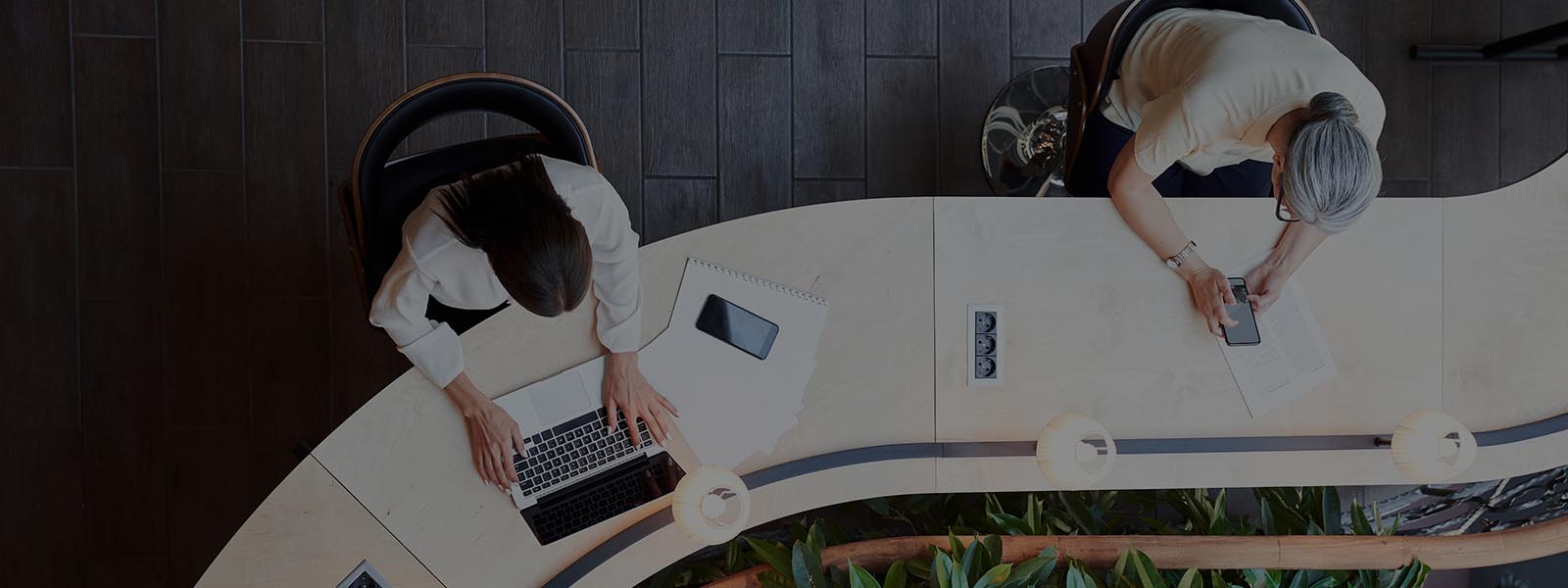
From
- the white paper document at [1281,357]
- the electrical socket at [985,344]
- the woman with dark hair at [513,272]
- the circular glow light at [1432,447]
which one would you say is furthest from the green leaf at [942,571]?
the circular glow light at [1432,447]

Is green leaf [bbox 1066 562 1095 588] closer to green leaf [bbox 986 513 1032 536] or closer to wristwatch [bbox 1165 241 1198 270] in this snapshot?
green leaf [bbox 986 513 1032 536]

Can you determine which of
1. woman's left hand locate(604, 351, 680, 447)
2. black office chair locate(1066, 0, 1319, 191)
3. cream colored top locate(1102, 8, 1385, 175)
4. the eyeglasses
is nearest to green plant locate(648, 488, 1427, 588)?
woman's left hand locate(604, 351, 680, 447)

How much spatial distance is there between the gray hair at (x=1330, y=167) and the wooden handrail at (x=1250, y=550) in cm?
81

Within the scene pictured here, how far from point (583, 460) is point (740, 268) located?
1.67ft

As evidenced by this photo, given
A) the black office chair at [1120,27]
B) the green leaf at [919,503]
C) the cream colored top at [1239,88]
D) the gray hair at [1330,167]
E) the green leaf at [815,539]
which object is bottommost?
the green leaf at [919,503]

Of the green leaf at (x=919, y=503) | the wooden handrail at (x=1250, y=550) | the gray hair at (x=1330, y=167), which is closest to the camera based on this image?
the gray hair at (x=1330, y=167)

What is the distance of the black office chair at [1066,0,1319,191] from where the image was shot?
2062mm

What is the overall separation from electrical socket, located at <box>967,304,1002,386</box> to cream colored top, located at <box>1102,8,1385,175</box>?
0.43 meters

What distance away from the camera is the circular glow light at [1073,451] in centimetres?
194

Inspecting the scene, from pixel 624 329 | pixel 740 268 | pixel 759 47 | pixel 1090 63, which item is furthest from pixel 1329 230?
pixel 759 47

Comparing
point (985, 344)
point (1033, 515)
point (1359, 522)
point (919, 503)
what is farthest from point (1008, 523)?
point (1359, 522)

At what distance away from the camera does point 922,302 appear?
1973mm

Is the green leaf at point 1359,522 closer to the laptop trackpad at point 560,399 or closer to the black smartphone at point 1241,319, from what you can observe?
the black smartphone at point 1241,319

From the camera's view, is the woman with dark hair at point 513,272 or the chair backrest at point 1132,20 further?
the chair backrest at point 1132,20
